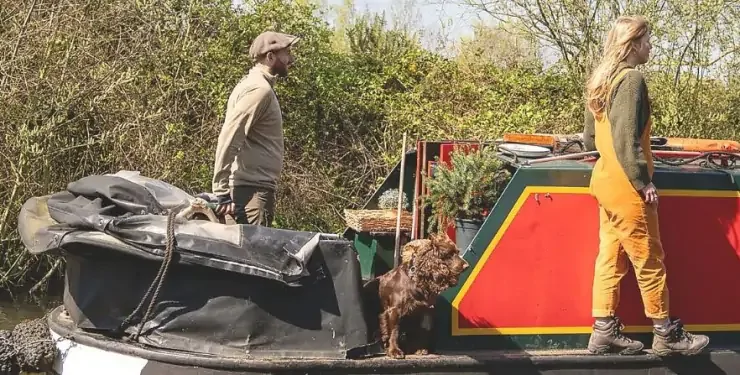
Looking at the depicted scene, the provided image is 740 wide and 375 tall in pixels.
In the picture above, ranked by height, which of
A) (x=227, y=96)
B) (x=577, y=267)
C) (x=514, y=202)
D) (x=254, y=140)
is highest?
(x=227, y=96)

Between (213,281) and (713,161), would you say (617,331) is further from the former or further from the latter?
(213,281)

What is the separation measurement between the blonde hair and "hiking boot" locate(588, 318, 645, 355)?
1.07m

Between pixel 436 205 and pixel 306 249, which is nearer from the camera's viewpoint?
pixel 306 249

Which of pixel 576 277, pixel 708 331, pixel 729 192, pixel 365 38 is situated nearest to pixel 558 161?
pixel 576 277

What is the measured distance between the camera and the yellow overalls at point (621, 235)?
4.16 metres

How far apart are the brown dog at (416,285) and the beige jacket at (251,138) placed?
4.12 ft

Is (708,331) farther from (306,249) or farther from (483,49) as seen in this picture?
(483,49)

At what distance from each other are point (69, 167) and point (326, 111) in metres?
2.86

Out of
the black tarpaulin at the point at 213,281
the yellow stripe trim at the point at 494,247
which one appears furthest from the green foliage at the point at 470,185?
the black tarpaulin at the point at 213,281

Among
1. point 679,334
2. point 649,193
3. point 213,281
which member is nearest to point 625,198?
point 649,193

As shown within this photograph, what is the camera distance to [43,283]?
26.1 feet

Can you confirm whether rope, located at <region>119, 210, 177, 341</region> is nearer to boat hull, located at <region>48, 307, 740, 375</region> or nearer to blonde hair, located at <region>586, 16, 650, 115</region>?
boat hull, located at <region>48, 307, 740, 375</region>

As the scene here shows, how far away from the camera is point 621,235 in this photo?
4191mm

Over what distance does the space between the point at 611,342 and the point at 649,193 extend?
30.3 inches
